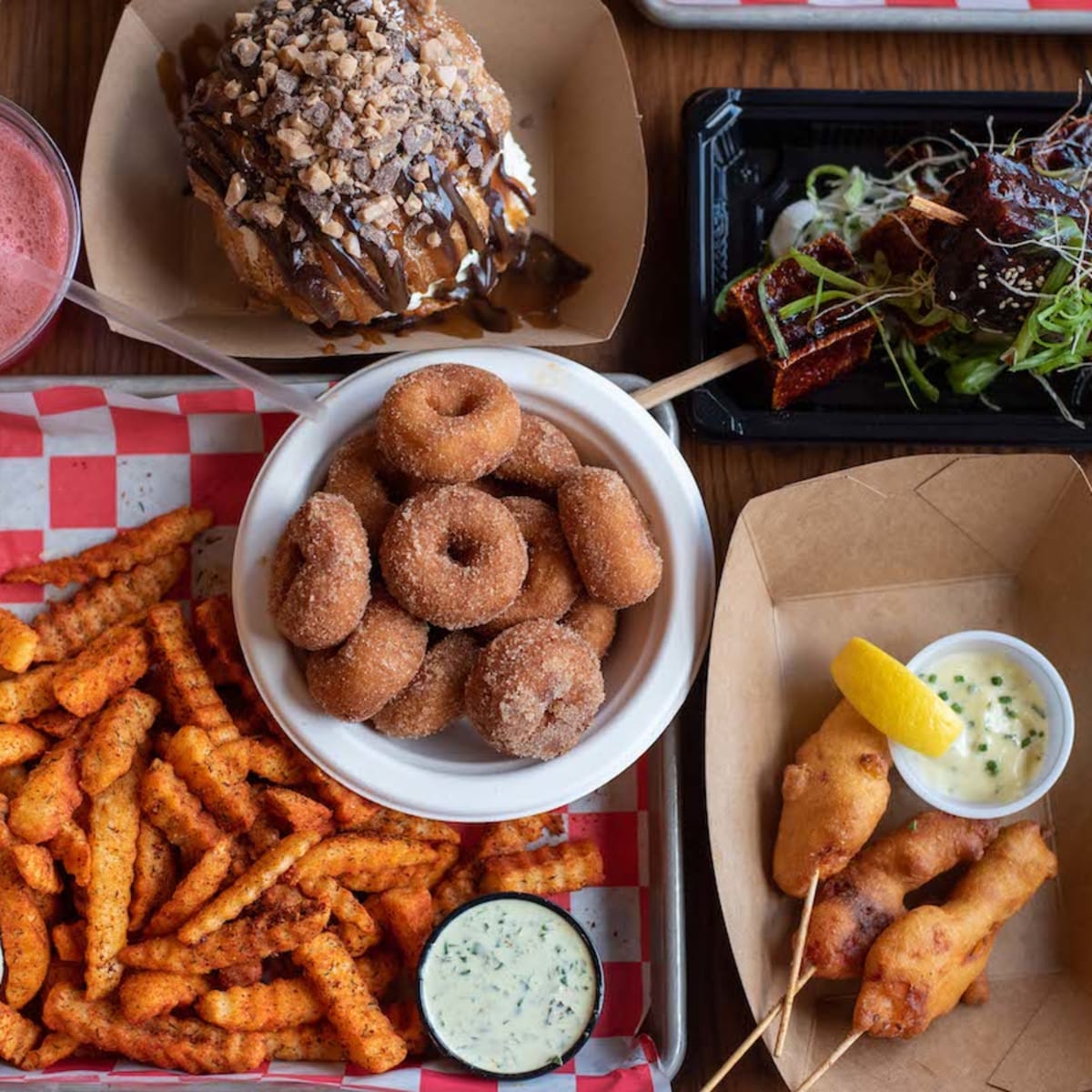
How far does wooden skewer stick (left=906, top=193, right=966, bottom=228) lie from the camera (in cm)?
188

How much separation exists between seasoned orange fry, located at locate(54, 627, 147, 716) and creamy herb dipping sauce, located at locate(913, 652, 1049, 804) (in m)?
1.23

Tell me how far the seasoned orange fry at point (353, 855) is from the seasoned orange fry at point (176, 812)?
0.15m

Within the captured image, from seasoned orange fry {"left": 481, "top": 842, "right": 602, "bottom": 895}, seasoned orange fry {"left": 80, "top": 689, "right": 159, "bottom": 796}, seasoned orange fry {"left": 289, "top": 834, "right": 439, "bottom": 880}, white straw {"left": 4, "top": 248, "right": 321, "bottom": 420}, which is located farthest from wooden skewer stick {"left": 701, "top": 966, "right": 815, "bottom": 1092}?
white straw {"left": 4, "top": 248, "right": 321, "bottom": 420}

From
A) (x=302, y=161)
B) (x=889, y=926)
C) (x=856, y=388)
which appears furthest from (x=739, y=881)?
(x=302, y=161)

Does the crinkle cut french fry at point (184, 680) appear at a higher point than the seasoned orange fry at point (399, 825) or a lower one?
higher

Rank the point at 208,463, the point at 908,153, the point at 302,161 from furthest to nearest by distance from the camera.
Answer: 1. the point at 908,153
2. the point at 208,463
3. the point at 302,161

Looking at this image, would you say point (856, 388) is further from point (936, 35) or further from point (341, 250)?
point (341, 250)

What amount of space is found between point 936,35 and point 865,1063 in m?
1.79

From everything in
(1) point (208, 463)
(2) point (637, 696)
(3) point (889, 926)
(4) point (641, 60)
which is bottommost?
(3) point (889, 926)

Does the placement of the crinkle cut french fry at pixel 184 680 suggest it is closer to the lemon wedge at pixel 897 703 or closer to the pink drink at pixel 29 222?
the pink drink at pixel 29 222

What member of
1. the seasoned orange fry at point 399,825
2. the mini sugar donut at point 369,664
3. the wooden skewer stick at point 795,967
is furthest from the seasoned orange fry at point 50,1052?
the wooden skewer stick at point 795,967

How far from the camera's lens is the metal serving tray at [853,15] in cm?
216

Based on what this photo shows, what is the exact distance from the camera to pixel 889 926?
6.29ft

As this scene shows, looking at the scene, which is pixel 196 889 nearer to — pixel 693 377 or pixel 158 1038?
pixel 158 1038
